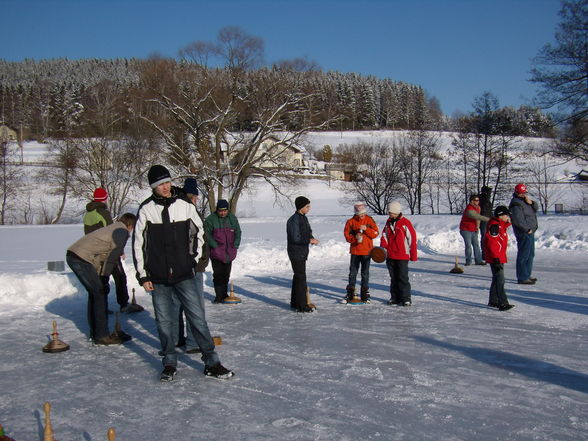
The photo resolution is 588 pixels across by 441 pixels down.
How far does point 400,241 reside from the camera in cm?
838

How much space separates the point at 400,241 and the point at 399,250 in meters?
0.15

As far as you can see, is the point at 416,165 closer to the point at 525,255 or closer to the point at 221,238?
the point at 525,255

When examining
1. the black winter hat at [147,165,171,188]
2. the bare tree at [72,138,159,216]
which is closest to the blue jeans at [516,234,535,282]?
the black winter hat at [147,165,171,188]

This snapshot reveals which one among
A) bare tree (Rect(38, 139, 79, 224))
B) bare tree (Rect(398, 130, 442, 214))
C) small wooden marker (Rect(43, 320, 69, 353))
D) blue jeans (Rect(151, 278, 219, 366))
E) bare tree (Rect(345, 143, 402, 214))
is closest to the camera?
→ blue jeans (Rect(151, 278, 219, 366))

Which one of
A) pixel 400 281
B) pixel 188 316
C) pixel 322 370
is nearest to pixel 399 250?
pixel 400 281

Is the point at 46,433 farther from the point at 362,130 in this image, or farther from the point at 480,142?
the point at 362,130

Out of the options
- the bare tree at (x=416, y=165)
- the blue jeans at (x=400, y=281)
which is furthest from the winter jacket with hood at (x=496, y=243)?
the bare tree at (x=416, y=165)

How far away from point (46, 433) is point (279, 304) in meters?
5.73

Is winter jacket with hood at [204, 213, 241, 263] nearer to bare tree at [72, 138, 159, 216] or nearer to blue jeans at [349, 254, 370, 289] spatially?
blue jeans at [349, 254, 370, 289]

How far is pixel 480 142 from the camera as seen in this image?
37.1 m

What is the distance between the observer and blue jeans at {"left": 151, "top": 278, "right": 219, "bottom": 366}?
196 inches

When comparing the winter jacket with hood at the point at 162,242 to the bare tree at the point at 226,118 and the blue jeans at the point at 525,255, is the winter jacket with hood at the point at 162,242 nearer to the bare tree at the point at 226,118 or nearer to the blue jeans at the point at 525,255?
the blue jeans at the point at 525,255

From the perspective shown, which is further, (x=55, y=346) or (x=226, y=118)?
(x=226, y=118)

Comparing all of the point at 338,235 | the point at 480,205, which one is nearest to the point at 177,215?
the point at 480,205
